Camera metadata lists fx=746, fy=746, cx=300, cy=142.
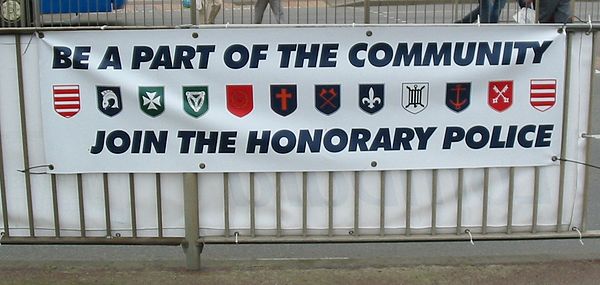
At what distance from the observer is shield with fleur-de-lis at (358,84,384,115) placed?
4.10 meters

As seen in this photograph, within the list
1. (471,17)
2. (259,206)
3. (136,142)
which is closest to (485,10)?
(471,17)

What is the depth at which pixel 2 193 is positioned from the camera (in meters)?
4.27

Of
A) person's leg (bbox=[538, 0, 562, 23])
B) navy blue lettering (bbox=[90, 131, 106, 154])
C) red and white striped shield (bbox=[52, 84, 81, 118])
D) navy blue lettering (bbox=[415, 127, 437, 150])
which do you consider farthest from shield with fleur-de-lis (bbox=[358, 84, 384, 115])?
person's leg (bbox=[538, 0, 562, 23])

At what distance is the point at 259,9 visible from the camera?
4887 mm

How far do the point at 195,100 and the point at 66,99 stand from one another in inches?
27.9

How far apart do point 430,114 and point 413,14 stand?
3.44ft

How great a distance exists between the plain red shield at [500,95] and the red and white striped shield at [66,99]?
7.48 ft

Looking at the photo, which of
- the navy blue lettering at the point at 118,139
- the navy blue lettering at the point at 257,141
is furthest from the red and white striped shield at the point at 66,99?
the navy blue lettering at the point at 257,141

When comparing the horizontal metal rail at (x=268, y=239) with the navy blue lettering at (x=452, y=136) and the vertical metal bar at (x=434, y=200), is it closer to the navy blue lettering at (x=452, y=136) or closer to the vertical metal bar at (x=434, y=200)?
the vertical metal bar at (x=434, y=200)

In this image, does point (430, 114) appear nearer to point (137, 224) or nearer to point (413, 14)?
point (413, 14)

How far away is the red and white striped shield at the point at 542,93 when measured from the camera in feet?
13.6

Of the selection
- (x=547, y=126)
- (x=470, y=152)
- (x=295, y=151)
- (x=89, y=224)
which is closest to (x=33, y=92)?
(x=89, y=224)

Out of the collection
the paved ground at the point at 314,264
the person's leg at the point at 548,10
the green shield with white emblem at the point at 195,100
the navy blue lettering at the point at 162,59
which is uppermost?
the person's leg at the point at 548,10

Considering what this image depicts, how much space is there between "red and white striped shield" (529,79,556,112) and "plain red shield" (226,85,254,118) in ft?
5.14
